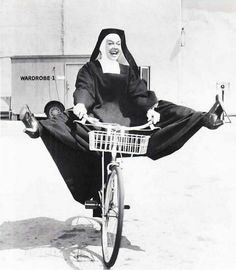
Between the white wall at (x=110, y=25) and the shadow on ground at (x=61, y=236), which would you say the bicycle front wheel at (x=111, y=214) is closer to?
the shadow on ground at (x=61, y=236)

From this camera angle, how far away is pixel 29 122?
3768 millimetres

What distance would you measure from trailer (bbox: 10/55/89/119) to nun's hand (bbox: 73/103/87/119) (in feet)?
45.3

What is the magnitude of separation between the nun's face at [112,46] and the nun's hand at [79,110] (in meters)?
0.61

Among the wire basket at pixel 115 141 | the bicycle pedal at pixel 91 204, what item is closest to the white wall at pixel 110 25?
the bicycle pedal at pixel 91 204

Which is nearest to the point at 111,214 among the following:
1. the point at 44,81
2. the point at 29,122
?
the point at 29,122

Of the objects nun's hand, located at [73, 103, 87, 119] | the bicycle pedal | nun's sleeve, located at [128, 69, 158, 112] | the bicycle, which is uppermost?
nun's sleeve, located at [128, 69, 158, 112]

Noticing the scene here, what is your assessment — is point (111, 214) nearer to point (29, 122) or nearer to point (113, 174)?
point (113, 174)

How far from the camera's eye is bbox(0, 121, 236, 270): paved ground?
3822mm

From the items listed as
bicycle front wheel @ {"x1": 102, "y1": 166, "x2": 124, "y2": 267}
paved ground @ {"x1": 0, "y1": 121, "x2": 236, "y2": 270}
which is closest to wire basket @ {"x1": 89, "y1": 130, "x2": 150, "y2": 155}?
bicycle front wheel @ {"x1": 102, "y1": 166, "x2": 124, "y2": 267}

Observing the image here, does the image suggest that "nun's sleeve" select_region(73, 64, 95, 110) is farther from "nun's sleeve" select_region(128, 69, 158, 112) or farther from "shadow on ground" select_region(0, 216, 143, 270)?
"shadow on ground" select_region(0, 216, 143, 270)

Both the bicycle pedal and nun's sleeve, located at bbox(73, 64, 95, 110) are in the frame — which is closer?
nun's sleeve, located at bbox(73, 64, 95, 110)

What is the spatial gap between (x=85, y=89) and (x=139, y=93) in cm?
50

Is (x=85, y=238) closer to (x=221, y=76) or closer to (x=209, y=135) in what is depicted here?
(x=209, y=135)

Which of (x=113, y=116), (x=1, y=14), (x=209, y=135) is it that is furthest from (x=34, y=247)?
(x=1, y=14)
